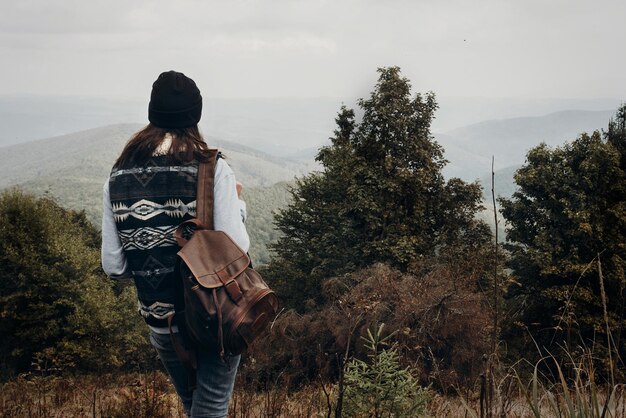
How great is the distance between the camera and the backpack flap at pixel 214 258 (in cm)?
228

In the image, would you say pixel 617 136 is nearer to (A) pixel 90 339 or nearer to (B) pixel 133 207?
(A) pixel 90 339

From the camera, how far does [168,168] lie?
7.91 feet

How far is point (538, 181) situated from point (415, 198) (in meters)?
5.86

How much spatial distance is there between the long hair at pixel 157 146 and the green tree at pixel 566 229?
22.2 m

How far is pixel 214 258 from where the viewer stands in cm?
231

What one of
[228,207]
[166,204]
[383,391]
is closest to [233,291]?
[228,207]

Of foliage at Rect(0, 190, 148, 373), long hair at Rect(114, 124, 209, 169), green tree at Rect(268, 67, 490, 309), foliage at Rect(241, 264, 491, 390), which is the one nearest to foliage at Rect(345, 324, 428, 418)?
long hair at Rect(114, 124, 209, 169)

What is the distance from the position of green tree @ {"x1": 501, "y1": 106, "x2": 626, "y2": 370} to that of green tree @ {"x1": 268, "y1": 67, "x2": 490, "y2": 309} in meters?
2.38

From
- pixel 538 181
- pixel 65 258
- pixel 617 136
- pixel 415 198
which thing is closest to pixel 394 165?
pixel 415 198

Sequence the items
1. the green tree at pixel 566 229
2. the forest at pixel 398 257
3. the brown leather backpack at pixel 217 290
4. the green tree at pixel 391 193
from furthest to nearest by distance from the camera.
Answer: the green tree at pixel 391 193
the green tree at pixel 566 229
the forest at pixel 398 257
the brown leather backpack at pixel 217 290

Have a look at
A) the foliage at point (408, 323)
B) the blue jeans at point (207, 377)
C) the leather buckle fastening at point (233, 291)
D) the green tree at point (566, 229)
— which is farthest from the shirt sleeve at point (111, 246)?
the green tree at point (566, 229)

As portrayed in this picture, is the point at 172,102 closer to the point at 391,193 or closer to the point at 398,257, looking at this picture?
the point at 398,257

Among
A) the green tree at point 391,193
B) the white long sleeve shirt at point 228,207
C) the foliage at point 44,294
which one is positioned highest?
the white long sleeve shirt at point 228,207

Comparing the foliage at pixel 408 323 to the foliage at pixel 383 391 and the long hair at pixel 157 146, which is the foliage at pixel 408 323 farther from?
the long hair at pixel 157 146
